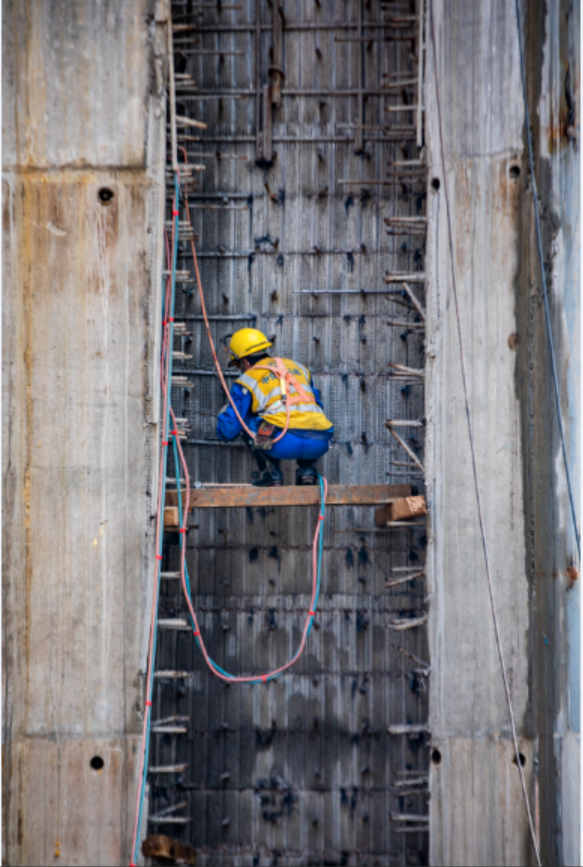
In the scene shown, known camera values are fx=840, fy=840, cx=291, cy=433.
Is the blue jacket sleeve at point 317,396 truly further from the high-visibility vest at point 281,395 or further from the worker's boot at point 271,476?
the worker's boot at point 271,476

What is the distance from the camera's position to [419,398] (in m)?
8.05

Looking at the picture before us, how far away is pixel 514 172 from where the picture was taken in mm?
7367

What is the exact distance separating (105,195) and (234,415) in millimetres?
2233

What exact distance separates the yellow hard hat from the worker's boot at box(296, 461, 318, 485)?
108 cm

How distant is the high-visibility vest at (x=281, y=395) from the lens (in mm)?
7137

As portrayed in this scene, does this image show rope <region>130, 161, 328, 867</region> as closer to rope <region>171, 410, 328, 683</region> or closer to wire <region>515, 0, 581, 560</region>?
rope <region>171, 410, 328, 683</region>

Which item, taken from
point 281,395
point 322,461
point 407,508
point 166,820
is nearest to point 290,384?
point 281,395

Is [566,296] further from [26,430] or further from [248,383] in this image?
[26,430]

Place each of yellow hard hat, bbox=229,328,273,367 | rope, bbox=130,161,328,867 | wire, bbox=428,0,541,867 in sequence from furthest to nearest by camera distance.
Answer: yellow hard hat, bbox=229,328,273,367 → rope, bbox=130,161,328,867 → wire, bbox=428,0,541,867

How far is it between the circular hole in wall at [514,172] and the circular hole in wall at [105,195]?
3482 mm

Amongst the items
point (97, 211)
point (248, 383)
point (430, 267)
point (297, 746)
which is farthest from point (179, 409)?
point (297, 746)

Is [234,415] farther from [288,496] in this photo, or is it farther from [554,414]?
[554,414]

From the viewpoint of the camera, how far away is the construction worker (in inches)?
282

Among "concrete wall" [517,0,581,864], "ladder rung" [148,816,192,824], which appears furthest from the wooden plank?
"ladder rung" [148,816,192,824]
